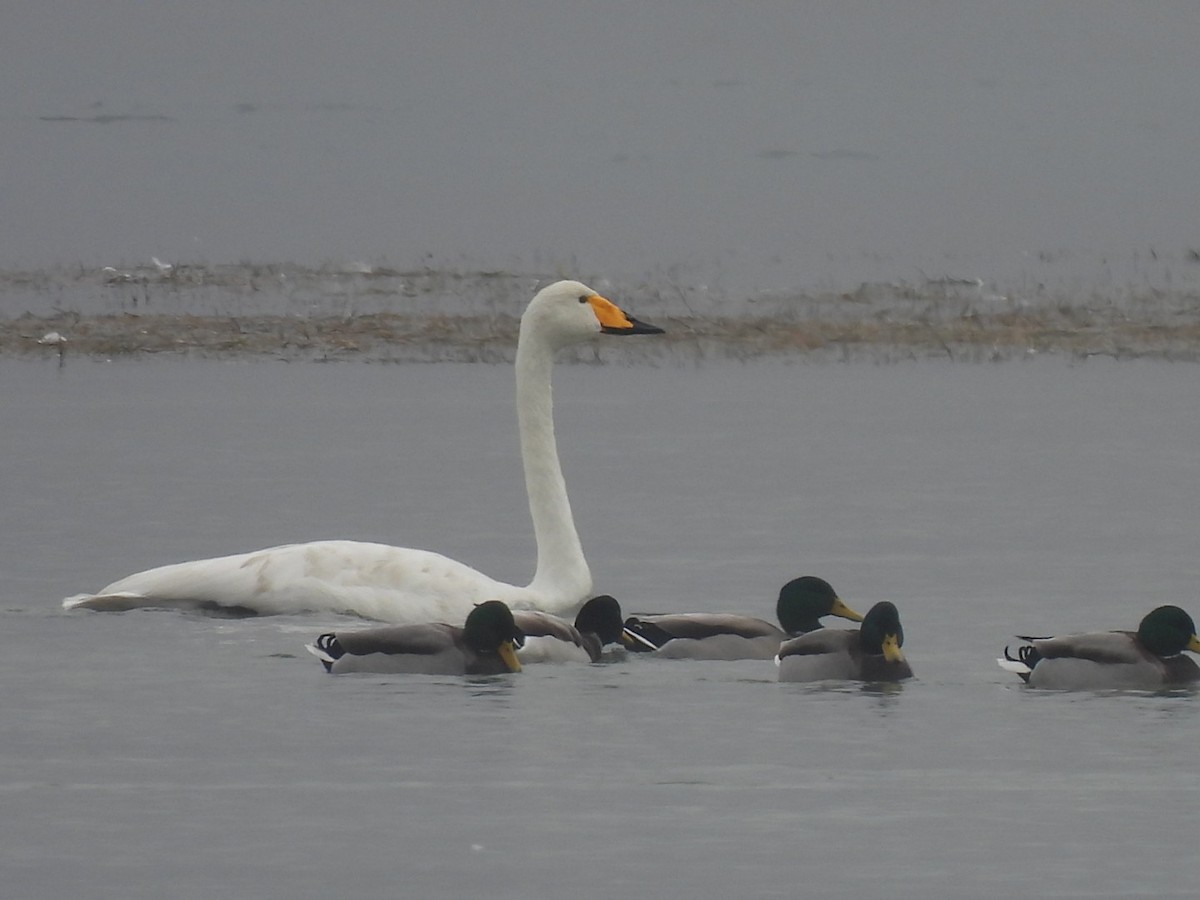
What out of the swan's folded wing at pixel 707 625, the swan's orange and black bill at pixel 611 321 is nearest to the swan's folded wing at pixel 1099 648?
the swan's folded wing at pixel 707 625

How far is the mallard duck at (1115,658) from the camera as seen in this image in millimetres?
9391

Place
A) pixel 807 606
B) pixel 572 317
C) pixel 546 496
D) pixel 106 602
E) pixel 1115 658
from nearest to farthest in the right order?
pixel 1115 658 → pixel 807 606 → pixel 106 602 → pixel 546 496 → pixel 572 317

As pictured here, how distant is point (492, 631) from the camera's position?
9.77m

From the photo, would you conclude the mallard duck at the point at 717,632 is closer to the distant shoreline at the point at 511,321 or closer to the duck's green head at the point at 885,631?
the duck's green head at the point at 885,631

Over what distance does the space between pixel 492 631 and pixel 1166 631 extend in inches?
96.9

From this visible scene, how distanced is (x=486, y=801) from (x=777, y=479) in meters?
8.29

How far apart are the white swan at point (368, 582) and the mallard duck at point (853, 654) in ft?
4.94

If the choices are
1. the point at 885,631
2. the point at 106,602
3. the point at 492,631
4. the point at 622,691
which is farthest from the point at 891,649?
the point at 106,602

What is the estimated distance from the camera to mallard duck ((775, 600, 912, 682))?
9.56m

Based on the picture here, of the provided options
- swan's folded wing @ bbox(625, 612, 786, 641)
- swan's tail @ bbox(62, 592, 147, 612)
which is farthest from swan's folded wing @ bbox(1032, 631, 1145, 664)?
swan's tail @ bbox(62, 592, 147, 612)

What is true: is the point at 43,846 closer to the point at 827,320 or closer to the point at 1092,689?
the point at 1092,689

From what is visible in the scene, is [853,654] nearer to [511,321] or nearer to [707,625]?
[707,625]

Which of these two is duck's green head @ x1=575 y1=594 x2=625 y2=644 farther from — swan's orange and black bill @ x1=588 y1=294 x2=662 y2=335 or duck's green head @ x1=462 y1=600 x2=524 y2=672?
swan's orange and black bill @ x1=588 y1=294 x2=662 y2=335

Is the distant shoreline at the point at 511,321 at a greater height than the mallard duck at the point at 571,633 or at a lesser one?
greater
